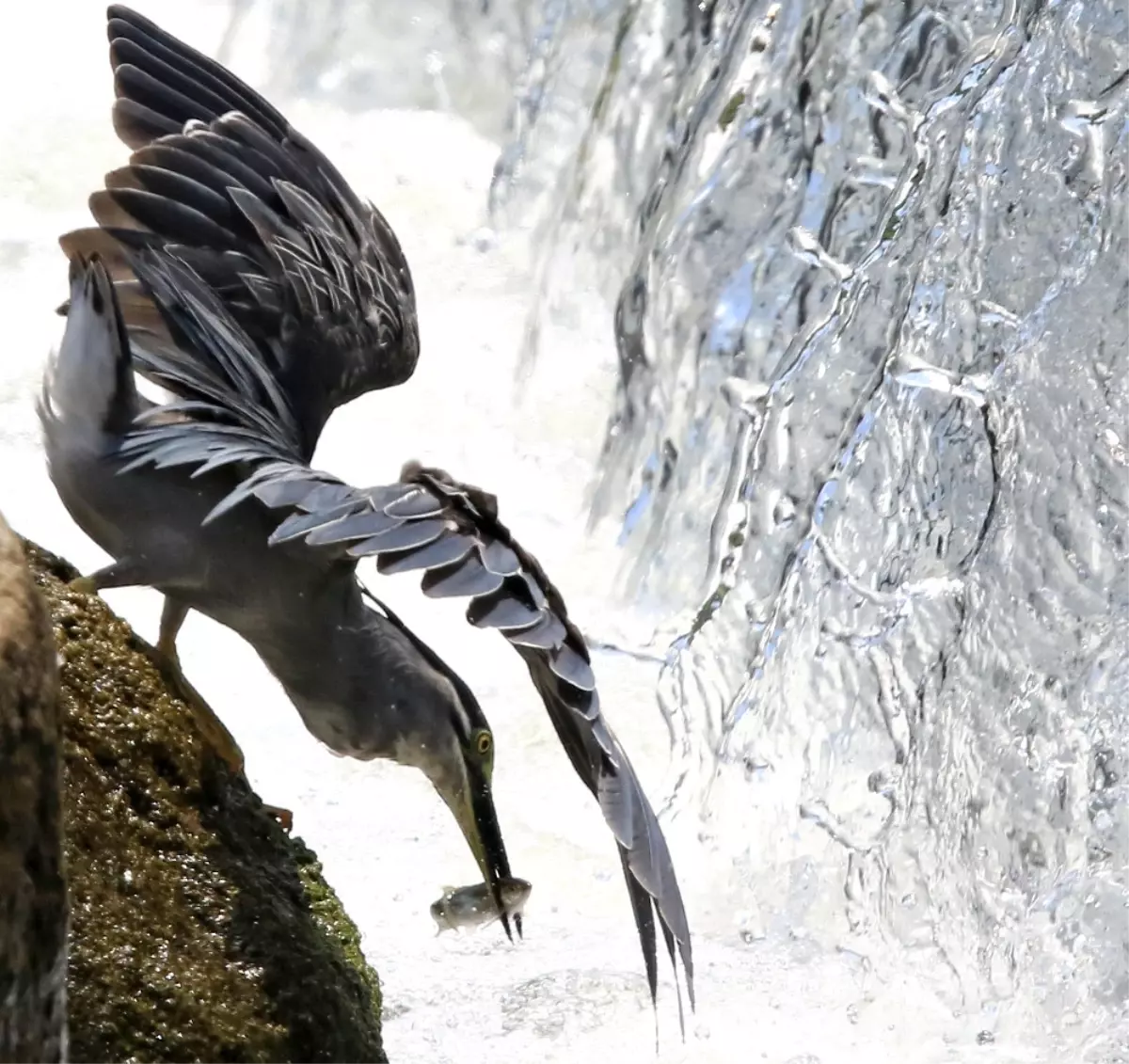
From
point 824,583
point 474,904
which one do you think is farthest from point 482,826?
point 824,583

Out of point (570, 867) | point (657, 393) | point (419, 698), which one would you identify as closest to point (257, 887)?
point (419, 698)

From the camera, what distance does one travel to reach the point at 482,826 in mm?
2879

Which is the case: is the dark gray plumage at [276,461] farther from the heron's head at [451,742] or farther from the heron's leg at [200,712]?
the heron's leg at [200,712]

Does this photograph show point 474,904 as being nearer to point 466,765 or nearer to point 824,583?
point 466,765

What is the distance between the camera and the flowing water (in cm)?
423

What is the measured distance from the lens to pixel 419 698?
9.53 feet

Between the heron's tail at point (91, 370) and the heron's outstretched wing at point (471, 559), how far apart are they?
6 centimetres

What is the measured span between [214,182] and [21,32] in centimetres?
626

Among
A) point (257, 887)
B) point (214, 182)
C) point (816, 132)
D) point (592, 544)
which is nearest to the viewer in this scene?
point (257, 887)

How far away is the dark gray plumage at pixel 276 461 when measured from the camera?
8.18 feet

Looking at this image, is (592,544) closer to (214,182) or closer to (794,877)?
(794,877)

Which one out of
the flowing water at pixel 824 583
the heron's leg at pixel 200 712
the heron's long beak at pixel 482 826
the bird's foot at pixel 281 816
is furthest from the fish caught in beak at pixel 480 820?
the flowing water at pixel 824 583

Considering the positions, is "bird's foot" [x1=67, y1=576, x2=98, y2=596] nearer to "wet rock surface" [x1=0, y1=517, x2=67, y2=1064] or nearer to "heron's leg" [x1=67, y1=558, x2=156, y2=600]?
"heron's leg" [x1=67, y1=558, x2=156, y2=600]

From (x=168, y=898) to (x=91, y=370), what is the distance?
0.86 meters
